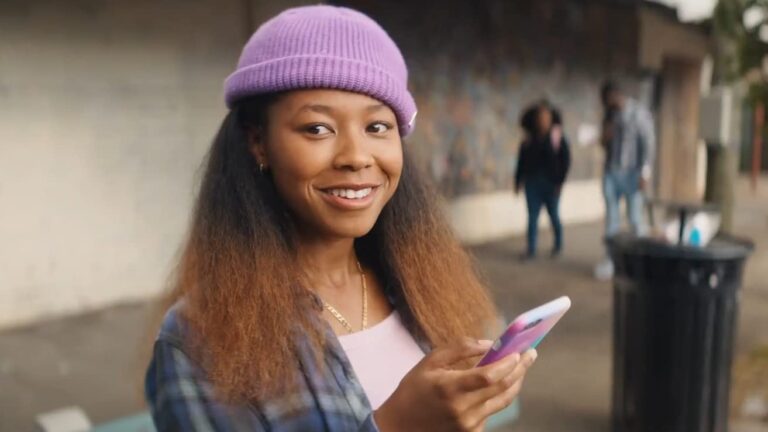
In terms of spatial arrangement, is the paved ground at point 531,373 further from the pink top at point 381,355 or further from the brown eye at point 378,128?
the brown eye at point 378,128

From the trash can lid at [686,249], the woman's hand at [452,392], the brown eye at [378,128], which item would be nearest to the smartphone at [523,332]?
the woman's hand at [452,392]

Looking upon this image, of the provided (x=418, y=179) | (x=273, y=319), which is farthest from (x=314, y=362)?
(x=418, y=179)

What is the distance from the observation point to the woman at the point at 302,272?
3.90ft

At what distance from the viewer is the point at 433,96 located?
8.81 metres

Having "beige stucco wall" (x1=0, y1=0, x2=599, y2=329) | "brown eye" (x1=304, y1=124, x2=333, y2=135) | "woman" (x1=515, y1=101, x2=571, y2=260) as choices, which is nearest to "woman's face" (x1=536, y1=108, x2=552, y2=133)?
"woman" (x1=515, y1=101, x2=571, y2=260)

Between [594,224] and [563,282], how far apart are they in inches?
154

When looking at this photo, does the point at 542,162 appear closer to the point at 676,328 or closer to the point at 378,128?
the point at 676,328

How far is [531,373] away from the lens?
493cm

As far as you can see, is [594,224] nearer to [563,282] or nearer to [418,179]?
[563,282]

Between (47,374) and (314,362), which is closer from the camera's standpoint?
(314,362)

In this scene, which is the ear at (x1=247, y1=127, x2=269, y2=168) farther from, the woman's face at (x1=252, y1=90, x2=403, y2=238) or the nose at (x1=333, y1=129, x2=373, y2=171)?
the nose at (x1=333, y1=129, x2=373, y2=171)

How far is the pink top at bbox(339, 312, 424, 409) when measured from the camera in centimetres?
142

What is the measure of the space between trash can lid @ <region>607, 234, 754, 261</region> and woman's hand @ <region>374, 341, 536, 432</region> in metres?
2.52

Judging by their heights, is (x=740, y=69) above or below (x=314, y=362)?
above
